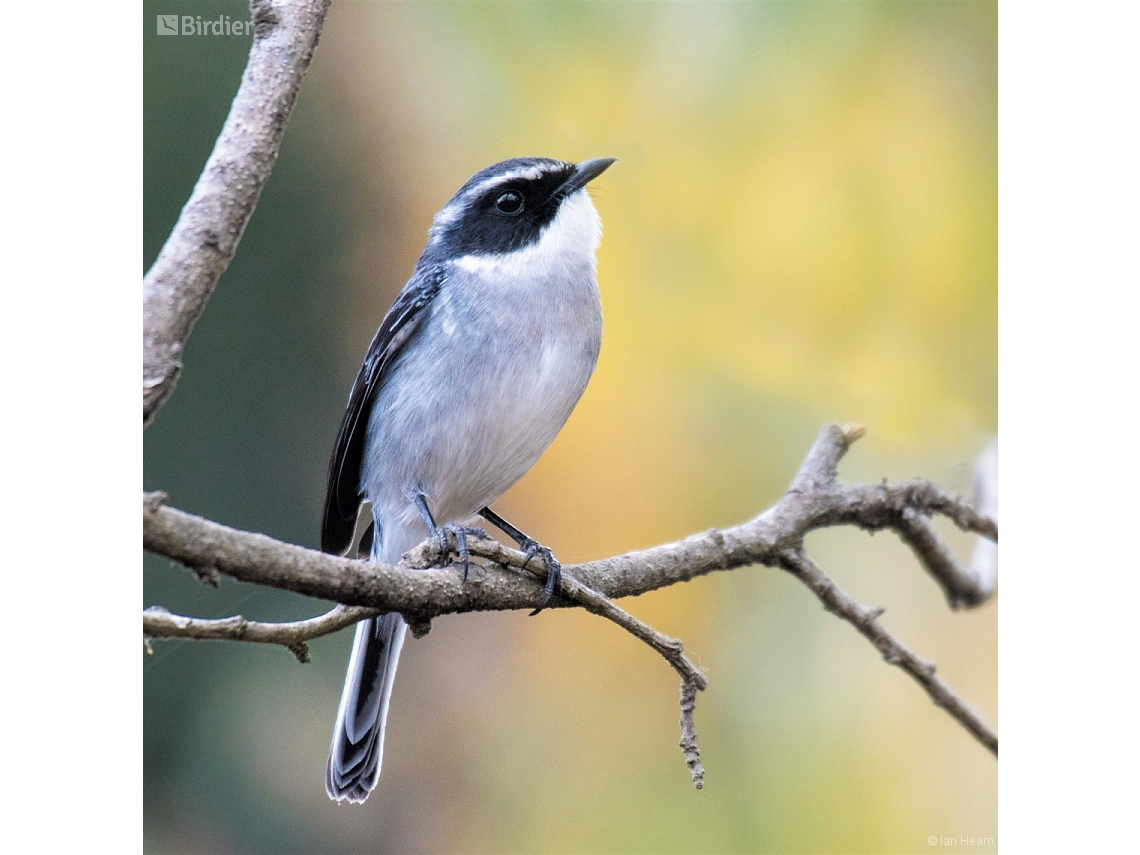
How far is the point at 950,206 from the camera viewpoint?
2477mm

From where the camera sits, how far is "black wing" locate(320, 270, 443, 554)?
Result: 7.39 feet

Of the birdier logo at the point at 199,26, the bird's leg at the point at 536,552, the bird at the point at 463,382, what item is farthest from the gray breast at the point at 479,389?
the birdier logo at the point at 199,26

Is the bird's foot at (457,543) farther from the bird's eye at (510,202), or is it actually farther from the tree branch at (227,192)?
the bird's eye at (510,202)

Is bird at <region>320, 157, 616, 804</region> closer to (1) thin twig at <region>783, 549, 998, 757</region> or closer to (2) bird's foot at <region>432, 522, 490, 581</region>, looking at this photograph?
(2) bird's foot at <region>432, 522, 490, 581</region>

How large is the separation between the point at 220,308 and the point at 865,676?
1.66m

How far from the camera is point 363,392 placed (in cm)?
228

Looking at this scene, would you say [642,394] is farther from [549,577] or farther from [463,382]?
[549,577]

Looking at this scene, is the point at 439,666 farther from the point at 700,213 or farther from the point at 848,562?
the point at 700,213

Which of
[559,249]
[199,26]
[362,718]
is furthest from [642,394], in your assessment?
[199,26]

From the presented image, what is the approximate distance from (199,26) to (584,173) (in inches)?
33.8

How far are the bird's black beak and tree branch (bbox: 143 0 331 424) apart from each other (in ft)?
2.00

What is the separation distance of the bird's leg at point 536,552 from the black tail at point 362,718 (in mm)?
304

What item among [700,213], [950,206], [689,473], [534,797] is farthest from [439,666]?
[950,206]

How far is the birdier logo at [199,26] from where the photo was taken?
2.11 metres
